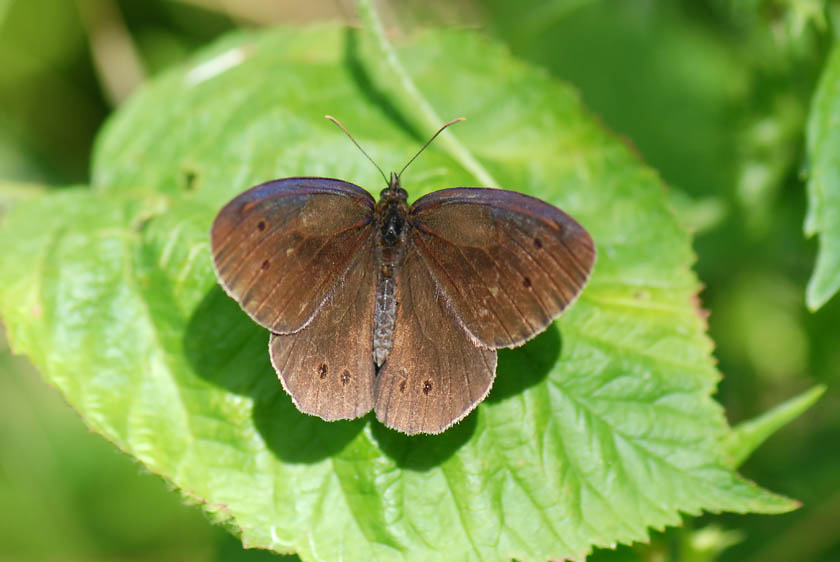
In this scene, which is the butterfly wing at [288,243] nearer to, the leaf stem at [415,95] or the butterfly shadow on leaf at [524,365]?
the leaf stem at [415,95]

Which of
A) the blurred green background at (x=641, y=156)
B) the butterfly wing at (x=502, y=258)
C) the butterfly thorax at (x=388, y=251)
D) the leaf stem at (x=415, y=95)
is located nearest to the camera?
the butterfly wing at (x=502, y=258)

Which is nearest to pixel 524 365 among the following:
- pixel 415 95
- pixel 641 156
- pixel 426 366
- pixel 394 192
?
pixel 426 366

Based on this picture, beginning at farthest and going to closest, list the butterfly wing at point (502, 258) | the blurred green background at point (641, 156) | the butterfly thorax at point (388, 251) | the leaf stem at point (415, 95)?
the blurred green background at point (641, 156)
the leaf stem at point (415, 95)
the butterfly thorax at point (388, 251)
the butterfly wing at point (502, 258)

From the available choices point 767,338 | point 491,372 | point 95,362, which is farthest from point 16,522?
point 767,338

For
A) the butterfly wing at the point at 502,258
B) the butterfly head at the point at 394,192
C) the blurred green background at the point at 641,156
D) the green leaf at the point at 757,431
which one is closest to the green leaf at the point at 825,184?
the green leaf at the point at 757,431

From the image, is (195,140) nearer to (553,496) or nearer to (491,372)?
(491,372)
